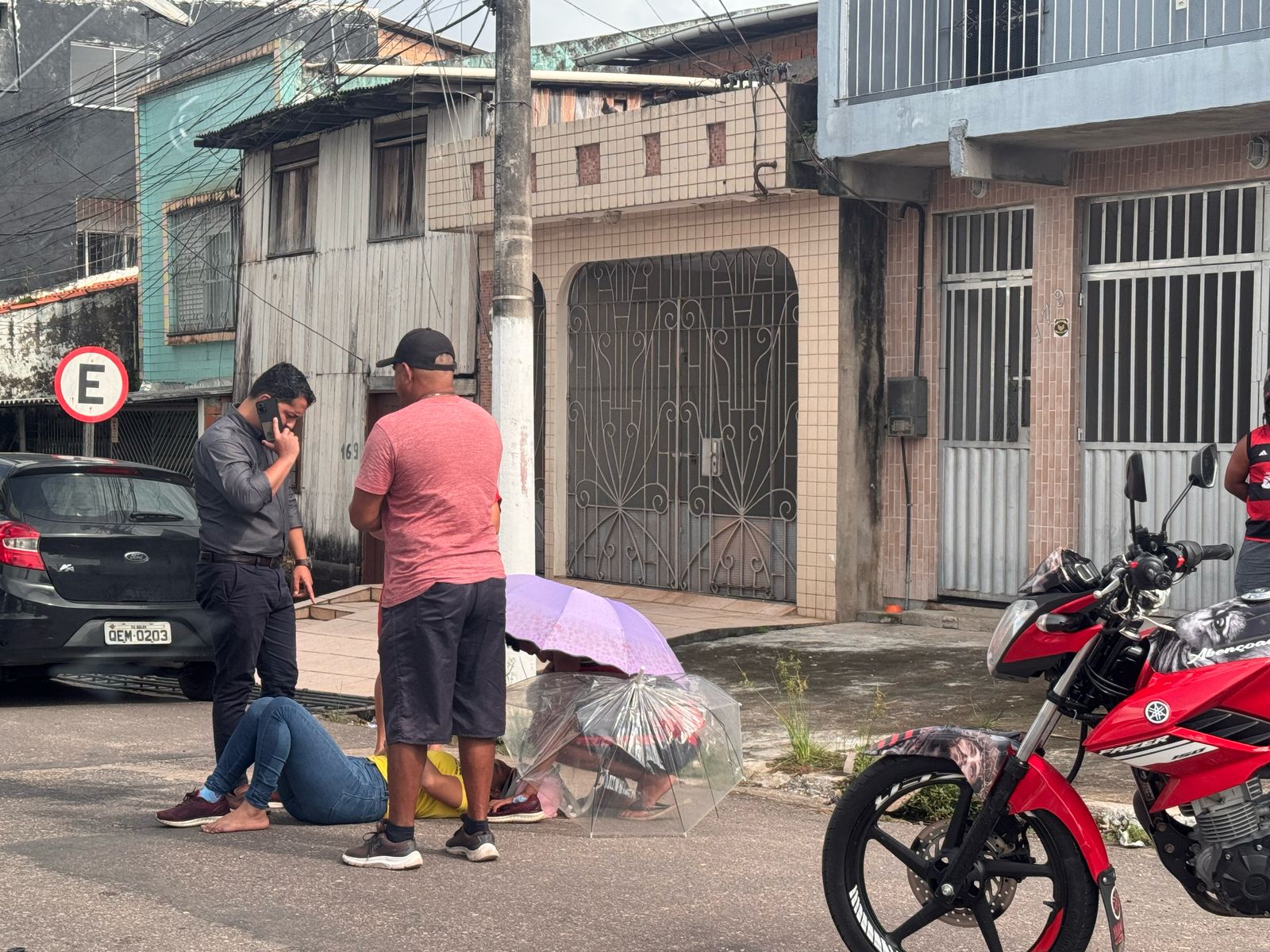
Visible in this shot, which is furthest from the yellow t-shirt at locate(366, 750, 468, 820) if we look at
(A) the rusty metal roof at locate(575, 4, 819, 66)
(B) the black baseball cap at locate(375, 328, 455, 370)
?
(A) the rusty metal roof at locate(575, 4, 819, 66)

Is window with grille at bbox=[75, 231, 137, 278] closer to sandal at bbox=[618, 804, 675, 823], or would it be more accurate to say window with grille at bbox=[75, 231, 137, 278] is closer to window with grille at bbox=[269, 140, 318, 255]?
window with grille at bbox=[269, 140, 318, 255]

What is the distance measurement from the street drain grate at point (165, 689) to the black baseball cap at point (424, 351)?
174 inches

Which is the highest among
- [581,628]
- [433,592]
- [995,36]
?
[995,36]

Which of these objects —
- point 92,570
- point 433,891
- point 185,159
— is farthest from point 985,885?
point 185,159

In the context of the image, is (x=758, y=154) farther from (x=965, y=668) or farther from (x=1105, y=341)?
(x=965, y=668)

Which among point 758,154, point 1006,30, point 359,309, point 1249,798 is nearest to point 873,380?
point 758,154

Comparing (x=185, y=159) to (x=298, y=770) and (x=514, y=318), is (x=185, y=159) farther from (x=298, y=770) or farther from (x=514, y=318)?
(x=298, y=770)

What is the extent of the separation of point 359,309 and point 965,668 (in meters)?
9.60

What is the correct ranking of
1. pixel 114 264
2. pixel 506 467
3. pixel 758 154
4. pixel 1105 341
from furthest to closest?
pixel 114 264, pixel 758 154, pixel 1105 341, pixel 506 467

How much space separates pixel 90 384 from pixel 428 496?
9.34 metres

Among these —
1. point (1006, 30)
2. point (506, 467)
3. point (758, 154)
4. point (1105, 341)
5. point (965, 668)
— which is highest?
point (1006, 30)

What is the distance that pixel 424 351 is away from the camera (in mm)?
5750

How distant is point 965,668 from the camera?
34.7ft

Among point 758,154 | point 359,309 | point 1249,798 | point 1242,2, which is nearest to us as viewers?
point 1249,798
